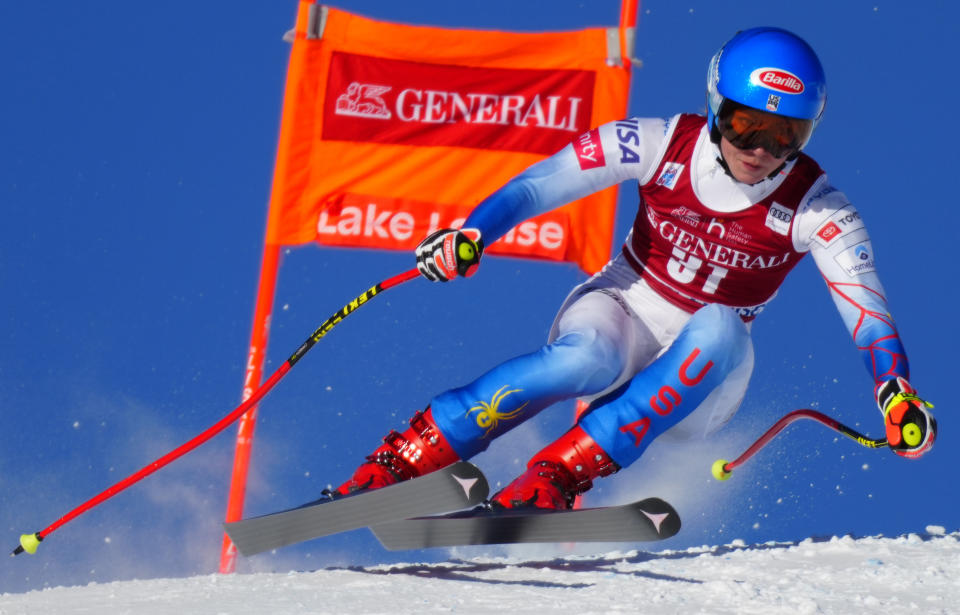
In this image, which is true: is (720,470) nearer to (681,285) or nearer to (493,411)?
(681,285)

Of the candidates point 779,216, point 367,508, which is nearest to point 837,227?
point 779,216

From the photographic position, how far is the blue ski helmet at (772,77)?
2.97m

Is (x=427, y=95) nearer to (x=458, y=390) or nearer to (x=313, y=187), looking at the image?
(x=313, y=187)

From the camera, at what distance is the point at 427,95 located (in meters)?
4.24

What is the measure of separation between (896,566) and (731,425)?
1.60m

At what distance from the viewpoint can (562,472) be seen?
3.09m

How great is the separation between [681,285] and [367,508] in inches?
39.9

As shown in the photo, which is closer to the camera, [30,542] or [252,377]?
[30,542]

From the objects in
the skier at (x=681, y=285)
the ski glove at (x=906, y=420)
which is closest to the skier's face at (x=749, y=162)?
the skier at (x=681, y=285)

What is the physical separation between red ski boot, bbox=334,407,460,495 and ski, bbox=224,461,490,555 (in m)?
0.13

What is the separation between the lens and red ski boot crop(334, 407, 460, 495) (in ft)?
10.1

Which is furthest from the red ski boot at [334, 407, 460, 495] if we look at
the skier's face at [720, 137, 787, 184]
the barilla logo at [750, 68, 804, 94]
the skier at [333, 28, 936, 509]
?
the barilla logo at [750, 68, 804, 94]

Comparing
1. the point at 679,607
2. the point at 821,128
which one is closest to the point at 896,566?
the point at 679,607

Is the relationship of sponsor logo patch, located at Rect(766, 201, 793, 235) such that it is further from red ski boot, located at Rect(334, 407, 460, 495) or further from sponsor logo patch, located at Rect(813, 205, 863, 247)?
red ski boot, located at Rect(334, 407, 460, 495)
